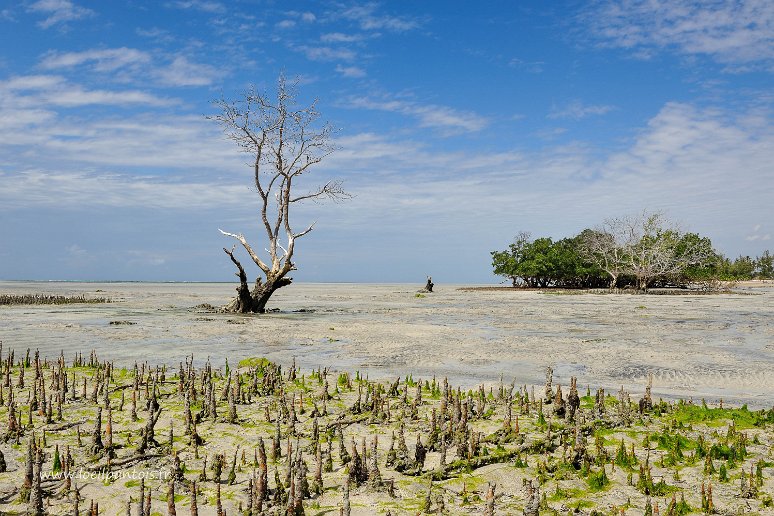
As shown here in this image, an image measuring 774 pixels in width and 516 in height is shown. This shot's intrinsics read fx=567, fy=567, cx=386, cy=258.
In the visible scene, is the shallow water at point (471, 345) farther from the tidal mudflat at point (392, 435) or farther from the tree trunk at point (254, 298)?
the tree trunk at point (254, 298)

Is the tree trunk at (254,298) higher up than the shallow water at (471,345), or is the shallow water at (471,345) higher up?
the tree trunk at (254,298)

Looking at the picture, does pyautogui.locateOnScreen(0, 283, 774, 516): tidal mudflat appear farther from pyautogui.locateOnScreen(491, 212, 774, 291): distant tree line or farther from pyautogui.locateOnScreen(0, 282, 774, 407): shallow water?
pyautogui.locateOnScreen(491, 212, 774, 291): distant tree line

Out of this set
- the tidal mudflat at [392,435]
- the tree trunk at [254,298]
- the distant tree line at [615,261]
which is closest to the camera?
the tidal mudflat at [392,435]

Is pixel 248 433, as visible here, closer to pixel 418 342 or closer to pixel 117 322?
pixel 418 342

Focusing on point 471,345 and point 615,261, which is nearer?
point 471,345

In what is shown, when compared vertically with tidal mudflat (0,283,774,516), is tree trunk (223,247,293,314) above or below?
above

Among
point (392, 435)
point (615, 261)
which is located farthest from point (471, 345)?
A: point (615, 261)

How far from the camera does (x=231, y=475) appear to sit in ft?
18.1

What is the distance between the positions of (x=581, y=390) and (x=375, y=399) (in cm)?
426

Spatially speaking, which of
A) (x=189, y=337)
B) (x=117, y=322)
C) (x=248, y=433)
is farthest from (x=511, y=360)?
(x=117, y=322)

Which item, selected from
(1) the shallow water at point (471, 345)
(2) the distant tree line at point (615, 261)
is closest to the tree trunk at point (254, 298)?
(1) the shallow water at point (471, 345)

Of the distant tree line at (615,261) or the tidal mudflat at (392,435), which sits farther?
the distant tree line at (615,261)

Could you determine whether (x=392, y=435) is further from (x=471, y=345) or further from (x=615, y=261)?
(x=615, y=261)

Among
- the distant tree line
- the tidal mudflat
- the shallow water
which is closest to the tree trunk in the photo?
the shallow water
